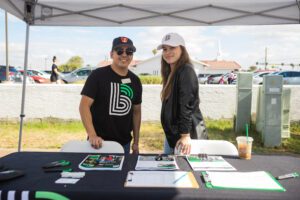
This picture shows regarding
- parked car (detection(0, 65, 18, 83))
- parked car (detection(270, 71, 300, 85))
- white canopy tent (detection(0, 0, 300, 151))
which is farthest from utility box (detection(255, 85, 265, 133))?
parked car (detection(0, 65, 18, 83))

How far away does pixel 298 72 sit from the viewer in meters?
18.6

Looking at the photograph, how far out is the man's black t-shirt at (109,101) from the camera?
8.96ft

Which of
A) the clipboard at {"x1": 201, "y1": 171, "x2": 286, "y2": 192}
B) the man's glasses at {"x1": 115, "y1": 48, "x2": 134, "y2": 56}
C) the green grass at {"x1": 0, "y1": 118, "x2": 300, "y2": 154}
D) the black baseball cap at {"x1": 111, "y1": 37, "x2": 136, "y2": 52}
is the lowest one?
the green grass at {"x1": 0, "y1": 118, "x2": 300, "y2": 154}

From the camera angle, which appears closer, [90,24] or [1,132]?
[90,24]

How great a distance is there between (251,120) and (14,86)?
5.79 meters

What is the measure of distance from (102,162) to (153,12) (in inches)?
91.8

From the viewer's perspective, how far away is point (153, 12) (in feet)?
12.7

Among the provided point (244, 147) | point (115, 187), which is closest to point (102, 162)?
point (115, 187)

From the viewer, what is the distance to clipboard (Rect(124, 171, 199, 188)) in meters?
1.66

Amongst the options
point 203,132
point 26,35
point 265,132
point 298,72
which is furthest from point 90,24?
point 298,72

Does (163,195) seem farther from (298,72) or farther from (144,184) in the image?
(298,72)

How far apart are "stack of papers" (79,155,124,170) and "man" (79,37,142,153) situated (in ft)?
1.46

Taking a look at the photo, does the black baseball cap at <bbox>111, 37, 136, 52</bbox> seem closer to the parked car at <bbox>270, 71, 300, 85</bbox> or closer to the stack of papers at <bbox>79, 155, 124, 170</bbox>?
the stack of papers at <bbox>79, 155, 124, 170</bbox>

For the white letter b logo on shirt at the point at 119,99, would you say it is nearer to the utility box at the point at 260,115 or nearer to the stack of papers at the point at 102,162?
the stack of papers at the point at 102,162
